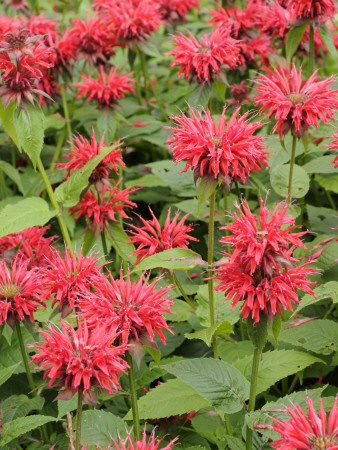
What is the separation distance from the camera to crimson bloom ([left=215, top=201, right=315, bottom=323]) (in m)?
1.15

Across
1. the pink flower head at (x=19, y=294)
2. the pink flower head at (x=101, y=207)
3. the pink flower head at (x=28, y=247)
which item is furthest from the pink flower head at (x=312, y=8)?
the pink flower head at (x=19, y=294)

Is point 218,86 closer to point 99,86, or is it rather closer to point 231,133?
point 99,86

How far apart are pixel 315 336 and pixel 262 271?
532mm

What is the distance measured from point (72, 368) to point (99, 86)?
149cm

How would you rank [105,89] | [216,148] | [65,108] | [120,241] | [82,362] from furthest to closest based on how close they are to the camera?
[65,108] < [105,89] < [120,241] < [216,148] < [82,362]

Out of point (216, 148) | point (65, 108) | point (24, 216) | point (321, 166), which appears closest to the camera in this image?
point (216, 148)

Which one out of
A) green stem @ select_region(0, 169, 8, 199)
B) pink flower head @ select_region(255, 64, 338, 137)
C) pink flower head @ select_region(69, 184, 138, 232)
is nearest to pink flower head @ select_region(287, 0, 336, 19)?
pink flower head @ select_region(255, 64, 338, 137)

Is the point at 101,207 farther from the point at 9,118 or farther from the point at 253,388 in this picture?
the point at 253,388

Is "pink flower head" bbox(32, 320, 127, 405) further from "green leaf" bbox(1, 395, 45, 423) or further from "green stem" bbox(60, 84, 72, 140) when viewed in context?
"green stem" bbox(60, 84, 72, 140)

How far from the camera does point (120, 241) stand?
1776 mm

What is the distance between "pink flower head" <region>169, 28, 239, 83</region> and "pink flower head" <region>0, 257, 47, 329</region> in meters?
0.87

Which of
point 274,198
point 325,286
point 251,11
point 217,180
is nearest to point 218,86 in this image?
point 274,198

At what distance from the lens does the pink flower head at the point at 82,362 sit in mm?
1068

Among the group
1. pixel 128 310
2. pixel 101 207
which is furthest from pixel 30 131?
pixel 128 310
